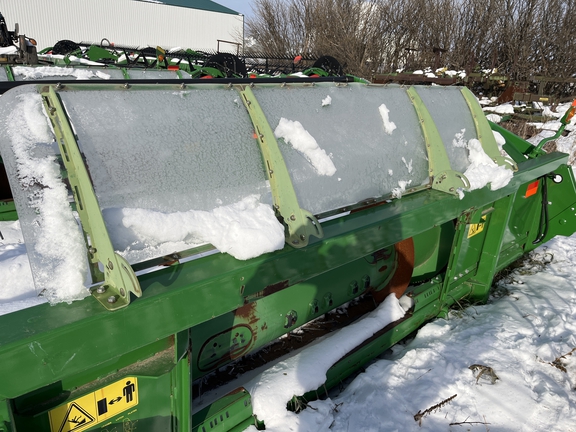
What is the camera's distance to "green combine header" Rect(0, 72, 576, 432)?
119 centimetres

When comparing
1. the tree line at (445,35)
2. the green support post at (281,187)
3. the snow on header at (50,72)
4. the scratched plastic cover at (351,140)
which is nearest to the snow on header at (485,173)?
the scratched plastic cover at (351,140)

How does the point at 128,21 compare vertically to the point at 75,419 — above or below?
above

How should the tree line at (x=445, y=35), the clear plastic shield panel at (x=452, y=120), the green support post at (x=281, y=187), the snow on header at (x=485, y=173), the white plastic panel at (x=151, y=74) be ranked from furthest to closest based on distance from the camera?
the tree line at (x=445, y=35) → the white plastic panel at (x=151, y=74) → the clear plastic shield panel at (x=452, y=120) → the snow on header at (x=485, y=173) → the green support post at (x=281, y=187)

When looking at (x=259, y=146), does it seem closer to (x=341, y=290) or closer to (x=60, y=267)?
(x=60, y=267)

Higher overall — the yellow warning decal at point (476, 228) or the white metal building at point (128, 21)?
the white metal building at point (128, 21)

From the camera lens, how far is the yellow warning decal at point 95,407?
1.33 metres

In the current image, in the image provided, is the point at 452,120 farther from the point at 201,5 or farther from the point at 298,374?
the point at 201,5

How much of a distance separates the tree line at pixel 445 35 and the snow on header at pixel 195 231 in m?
12.3

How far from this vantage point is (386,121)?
7.39ft

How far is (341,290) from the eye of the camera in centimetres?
245

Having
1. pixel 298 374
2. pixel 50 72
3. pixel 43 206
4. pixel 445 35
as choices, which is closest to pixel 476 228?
pixel 298 374

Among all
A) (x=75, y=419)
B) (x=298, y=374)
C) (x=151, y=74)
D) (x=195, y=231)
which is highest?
(x=151, y=74)

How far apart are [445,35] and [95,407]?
56.1ft

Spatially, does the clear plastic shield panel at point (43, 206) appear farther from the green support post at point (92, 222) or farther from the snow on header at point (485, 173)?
the snow on header at point (485, 173)
